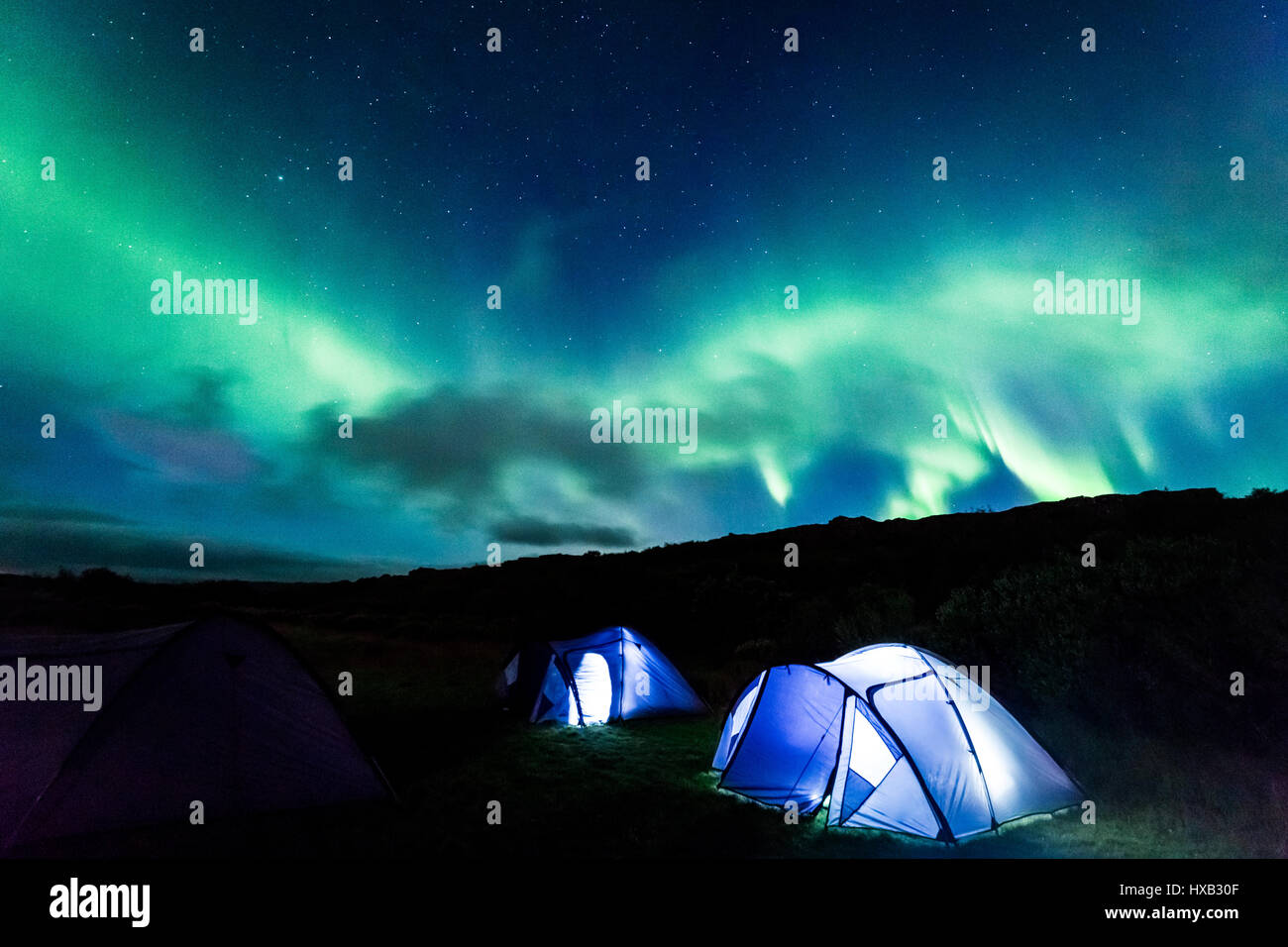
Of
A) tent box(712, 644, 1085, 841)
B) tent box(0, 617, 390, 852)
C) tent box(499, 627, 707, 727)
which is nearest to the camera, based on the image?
tent box(0, 617, 390, 852)

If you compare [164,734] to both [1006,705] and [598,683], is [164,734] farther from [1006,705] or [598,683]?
[1006,705]

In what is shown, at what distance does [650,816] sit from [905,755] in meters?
3.04

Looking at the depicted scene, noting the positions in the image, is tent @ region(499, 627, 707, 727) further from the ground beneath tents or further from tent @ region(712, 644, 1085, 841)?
tent @ region(712, 644, 1085, 841)

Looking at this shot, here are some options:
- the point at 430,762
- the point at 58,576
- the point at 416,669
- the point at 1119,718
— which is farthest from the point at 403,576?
the point at 1119,718

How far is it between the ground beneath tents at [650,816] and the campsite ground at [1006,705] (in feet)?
0.10

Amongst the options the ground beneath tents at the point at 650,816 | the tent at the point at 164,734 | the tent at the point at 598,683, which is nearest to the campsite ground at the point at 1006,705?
the ground beneath tents at the point at 650,816

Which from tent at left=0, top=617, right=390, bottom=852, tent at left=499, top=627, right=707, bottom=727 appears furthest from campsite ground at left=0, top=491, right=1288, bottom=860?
tent at left=499, top=627, right=707, bottom=727

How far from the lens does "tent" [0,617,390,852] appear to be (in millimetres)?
7082

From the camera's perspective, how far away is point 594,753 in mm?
11555

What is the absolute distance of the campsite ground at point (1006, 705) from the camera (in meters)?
7.39

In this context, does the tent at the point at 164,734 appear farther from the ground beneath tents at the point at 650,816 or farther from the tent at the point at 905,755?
the tent at the point at 905,755

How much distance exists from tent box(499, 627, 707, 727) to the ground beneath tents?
1.87 metres

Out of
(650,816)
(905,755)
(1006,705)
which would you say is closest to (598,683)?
(650,816)
